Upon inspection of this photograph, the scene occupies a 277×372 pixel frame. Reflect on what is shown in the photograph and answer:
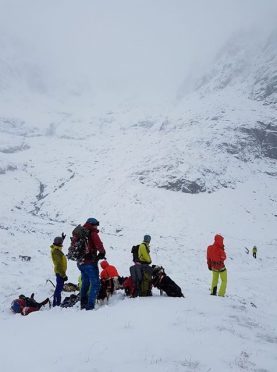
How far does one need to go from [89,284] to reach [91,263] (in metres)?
0.89

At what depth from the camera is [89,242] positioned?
8.43m

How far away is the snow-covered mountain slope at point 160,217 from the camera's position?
5715 mm

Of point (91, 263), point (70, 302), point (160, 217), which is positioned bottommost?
point (70, 302)

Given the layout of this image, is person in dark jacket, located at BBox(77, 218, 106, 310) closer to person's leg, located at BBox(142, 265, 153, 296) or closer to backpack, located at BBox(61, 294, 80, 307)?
backpack, located at BBox(61, 294, 80, 307)

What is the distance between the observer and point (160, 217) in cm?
4716

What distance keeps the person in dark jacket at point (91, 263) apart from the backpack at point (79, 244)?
0.09 m

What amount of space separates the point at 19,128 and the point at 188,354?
5622 inches

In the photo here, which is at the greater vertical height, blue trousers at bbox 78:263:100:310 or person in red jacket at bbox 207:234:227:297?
person in red jacket at bbox 207:234:227:297

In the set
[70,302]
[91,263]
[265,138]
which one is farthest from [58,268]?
[265,138]

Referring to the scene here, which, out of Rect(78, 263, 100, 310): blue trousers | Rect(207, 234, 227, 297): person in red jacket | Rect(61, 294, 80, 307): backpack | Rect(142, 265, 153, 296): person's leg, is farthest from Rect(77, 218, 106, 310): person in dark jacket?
Rect(207, 234, 227, 297): person in red jacket

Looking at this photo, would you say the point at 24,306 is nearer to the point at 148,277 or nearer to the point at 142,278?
the point at 142,278

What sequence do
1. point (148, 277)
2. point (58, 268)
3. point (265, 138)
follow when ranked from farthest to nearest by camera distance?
1. point (265, 138)
2. point (148, 277)
3. point (58, 268)

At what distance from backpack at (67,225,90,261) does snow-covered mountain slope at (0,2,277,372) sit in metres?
1.38

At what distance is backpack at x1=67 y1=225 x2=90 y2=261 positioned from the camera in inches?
327
